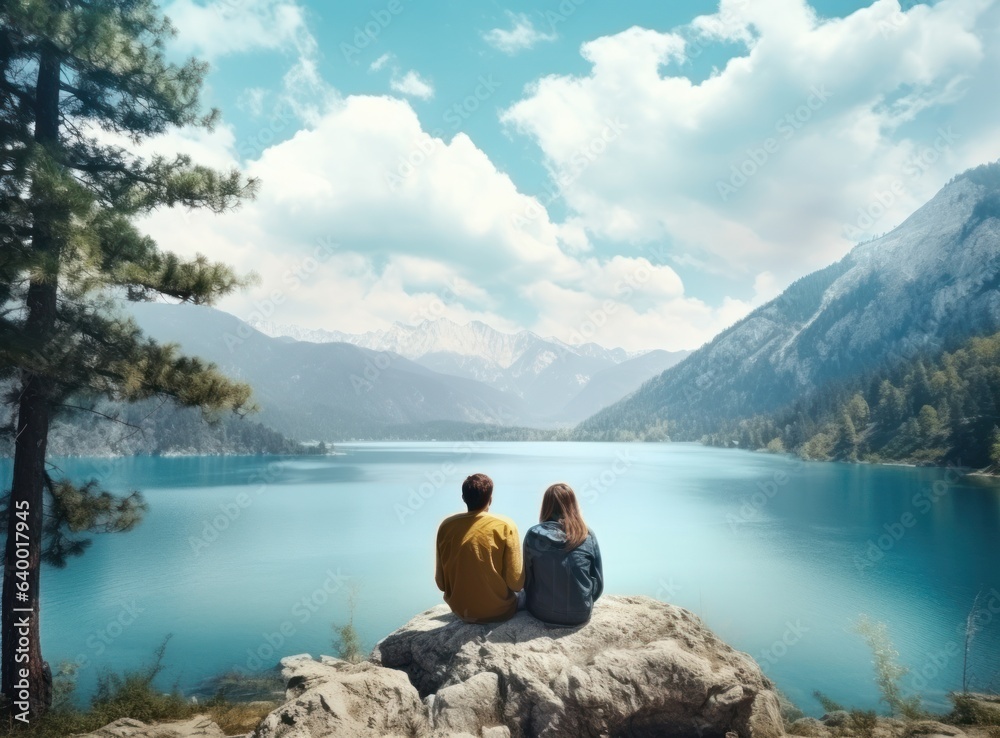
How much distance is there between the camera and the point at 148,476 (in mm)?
84438

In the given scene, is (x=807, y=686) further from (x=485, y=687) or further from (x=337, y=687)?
(x=337, y=687)

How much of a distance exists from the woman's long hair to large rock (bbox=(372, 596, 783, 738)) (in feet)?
3.30

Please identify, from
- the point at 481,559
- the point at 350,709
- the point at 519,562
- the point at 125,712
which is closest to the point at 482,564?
the point at 481,559

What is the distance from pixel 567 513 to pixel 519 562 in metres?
0.75

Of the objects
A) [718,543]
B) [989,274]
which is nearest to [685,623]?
[718,543]

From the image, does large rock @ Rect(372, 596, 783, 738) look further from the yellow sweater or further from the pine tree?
the pine tree

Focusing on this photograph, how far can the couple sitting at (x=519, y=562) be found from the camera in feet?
19.8

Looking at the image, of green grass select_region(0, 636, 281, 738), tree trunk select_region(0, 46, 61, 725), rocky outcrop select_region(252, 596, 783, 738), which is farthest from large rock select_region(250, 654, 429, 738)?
tree trunk select_region(0, 46, 61, 725)

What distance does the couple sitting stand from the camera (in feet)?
19.8

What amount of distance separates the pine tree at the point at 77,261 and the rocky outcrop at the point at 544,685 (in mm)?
4317

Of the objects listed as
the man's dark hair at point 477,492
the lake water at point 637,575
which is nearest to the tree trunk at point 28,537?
the man's dark hair at point 477,492

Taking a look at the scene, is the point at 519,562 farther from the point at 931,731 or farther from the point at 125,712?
the point at 125,712

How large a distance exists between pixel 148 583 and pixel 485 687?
29.6m

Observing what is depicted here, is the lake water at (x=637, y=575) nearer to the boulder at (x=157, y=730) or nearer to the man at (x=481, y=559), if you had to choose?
the boulder at (x=157, y=730)
